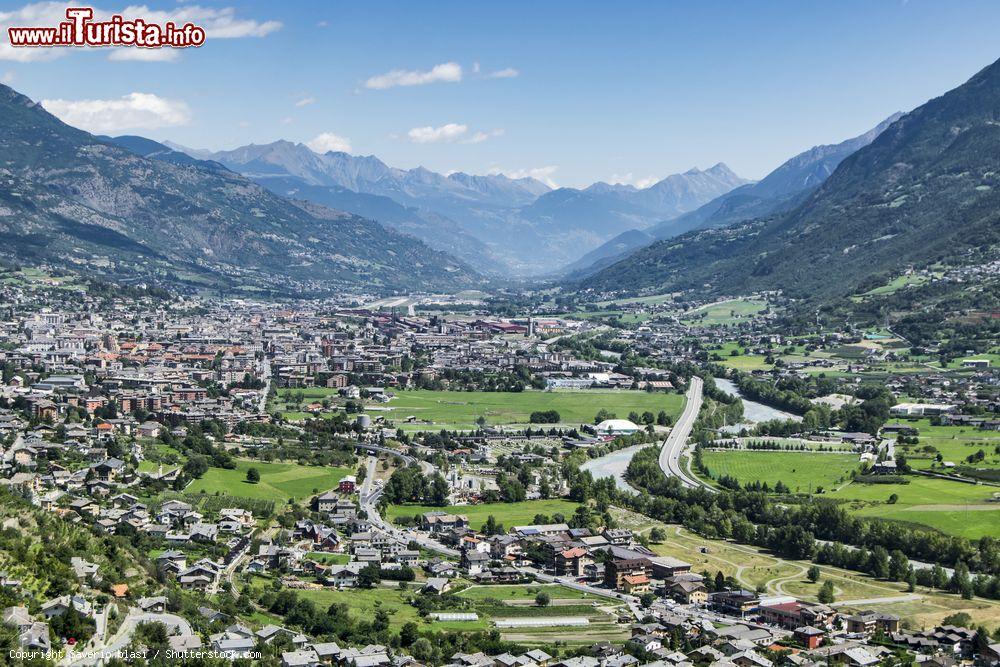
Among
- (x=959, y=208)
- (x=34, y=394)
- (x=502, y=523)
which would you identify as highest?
(x=959, y=208)

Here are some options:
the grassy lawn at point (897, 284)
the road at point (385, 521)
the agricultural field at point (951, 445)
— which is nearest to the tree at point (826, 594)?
the road at point (385, 521)

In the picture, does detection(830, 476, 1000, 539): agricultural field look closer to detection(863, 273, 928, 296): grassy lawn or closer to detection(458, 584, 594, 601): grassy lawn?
detection(458, 584, 594, 601): grassy lawn

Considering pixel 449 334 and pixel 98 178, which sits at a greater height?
pixel 98 178

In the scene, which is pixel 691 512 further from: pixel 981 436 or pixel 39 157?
pixel 39 157

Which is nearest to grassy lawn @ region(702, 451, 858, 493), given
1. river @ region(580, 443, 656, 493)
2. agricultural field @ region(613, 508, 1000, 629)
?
river @ region(580, 443, 656, 493)

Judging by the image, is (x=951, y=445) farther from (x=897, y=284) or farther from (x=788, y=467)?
(x=897, y=284)

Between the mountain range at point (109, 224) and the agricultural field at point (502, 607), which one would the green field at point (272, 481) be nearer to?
the agricultural field at point (502, 607)

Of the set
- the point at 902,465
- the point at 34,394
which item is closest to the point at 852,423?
the point at 902,465
